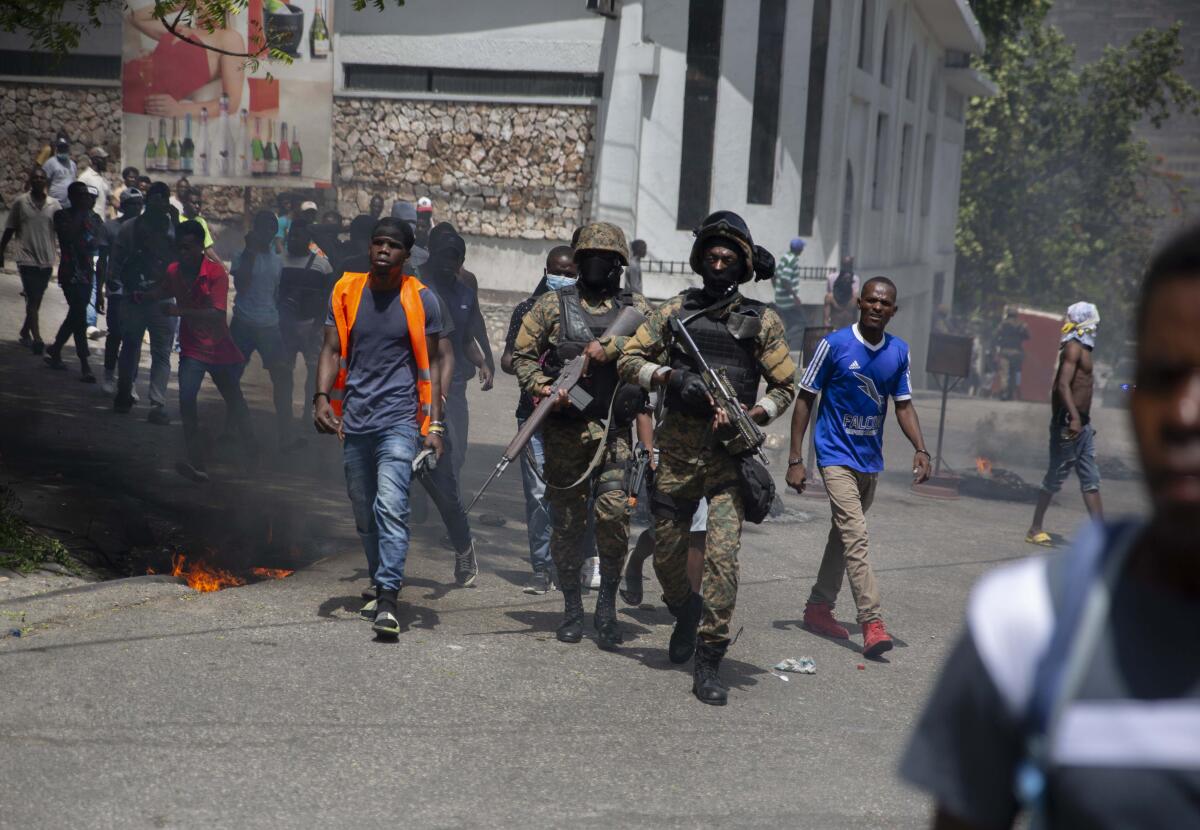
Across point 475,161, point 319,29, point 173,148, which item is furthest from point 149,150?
point 475,161

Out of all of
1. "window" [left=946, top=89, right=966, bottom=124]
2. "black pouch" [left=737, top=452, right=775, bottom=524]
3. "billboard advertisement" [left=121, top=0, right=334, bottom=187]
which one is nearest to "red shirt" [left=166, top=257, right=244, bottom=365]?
"black pouch" [left=737, top=452, right=775, bottom=524]

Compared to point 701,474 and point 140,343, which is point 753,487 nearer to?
point 701,474

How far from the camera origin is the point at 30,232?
517 inches

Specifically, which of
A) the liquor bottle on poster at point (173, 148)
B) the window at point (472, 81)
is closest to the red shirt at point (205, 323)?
the window at point (472, 81)

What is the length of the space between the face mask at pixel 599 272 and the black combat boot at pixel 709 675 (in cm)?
176

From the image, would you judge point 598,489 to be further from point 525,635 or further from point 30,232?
point 30,232

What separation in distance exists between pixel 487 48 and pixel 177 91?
4990 mm

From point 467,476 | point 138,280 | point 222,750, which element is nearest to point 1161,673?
point 222,750

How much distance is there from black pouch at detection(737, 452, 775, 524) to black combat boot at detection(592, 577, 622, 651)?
34.7 inches

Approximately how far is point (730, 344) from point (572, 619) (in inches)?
58.8

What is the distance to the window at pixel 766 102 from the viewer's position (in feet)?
62.5

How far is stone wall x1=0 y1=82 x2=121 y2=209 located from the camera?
20.7m

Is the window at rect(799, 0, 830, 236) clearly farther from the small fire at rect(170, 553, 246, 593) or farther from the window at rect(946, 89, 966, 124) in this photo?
the window at rect(946, 89, 966, 124)

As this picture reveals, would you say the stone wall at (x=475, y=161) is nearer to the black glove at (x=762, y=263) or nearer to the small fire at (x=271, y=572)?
the small fire at (x=271, y=572)
